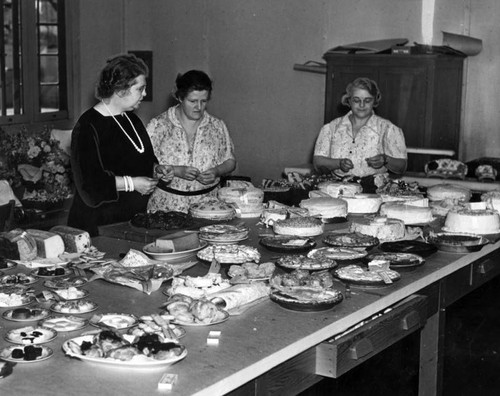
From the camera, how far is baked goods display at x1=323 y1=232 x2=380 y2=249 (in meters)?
4.19

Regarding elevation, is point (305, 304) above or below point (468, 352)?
above

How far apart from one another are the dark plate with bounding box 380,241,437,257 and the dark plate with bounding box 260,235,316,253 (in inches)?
13.8

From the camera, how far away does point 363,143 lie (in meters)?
6.60

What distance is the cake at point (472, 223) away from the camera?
4703mm

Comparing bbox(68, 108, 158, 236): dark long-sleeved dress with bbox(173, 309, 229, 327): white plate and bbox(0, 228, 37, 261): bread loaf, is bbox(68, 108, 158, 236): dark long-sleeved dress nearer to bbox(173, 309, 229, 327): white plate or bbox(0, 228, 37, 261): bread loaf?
bbox(0, 228, 37, 261): bread loaf

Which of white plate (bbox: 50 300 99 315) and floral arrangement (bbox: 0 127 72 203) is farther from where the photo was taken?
floral arrangement (bbox: 0 127 72 203)

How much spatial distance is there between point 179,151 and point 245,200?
2.93ft

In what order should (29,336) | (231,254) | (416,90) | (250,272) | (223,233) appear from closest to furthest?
(29,336)
(250,272)
(231,254)
(223,233)
(416,90)

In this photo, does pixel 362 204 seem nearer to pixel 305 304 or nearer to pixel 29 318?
pixel 305 304

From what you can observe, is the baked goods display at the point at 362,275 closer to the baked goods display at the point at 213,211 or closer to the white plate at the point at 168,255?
the white plate at the point at 168,255

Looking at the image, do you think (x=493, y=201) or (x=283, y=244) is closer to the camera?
(x=283, y=244)

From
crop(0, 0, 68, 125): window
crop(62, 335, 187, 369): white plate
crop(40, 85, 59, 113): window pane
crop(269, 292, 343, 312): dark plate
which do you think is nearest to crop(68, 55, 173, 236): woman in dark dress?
crop(269, 292, 343, 312): dark plate

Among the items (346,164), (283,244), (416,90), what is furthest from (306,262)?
(416,90)

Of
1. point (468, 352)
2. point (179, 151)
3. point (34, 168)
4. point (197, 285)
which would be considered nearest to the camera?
point (197, 285)
